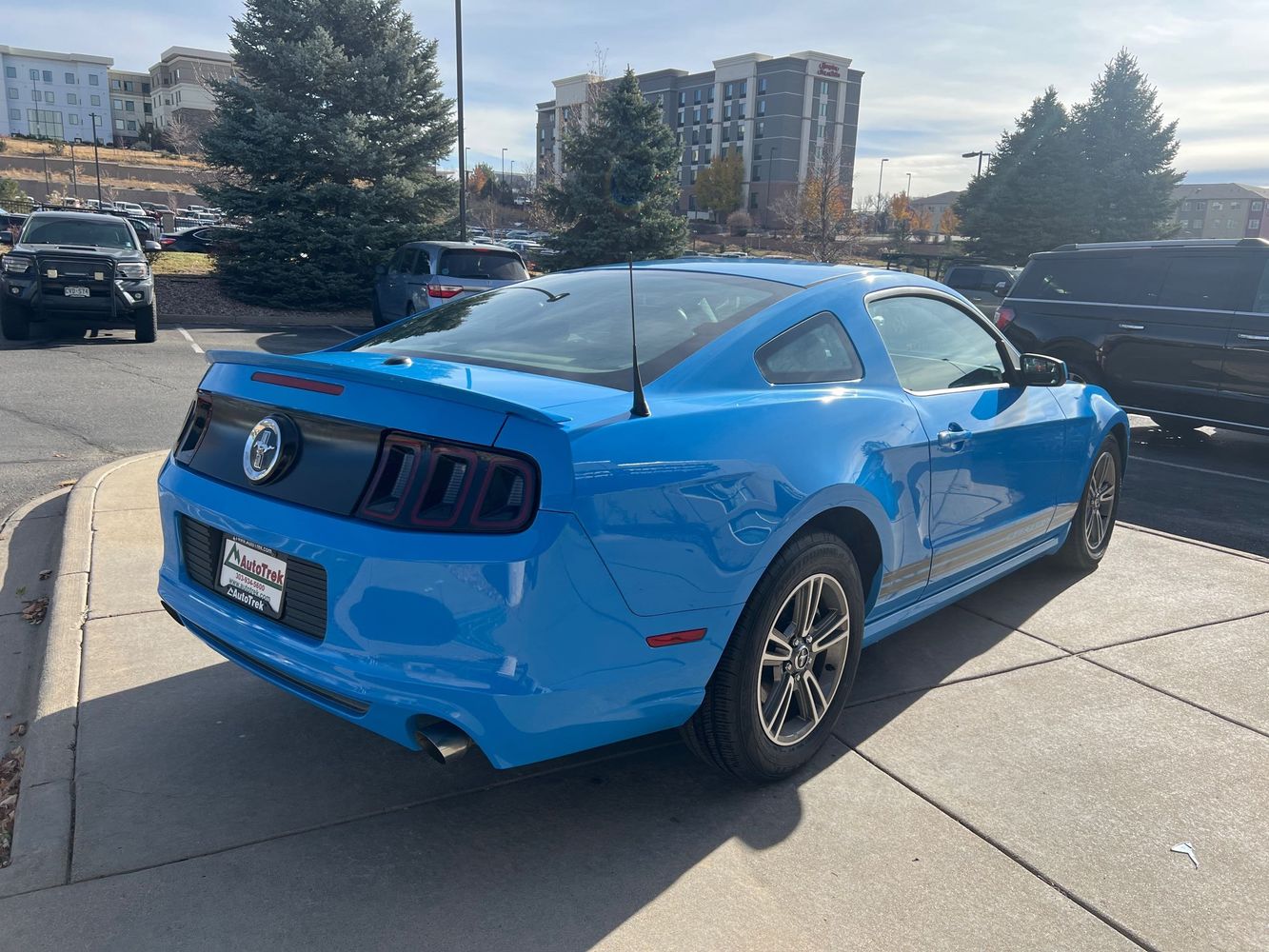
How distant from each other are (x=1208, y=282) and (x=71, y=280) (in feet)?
43.9

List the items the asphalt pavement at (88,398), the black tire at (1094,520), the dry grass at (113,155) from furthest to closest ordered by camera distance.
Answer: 1. the dry grass at (113,155)
2. the asphalt pavement at (88,398)
3. the black tire at (1094,520)

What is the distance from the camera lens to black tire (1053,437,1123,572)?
513cm

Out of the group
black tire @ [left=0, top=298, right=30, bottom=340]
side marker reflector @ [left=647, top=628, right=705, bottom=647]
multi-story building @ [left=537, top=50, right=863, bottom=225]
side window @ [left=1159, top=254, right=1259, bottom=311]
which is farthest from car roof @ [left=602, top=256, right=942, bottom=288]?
multi-story building @ [left=537, top=50, right=863, bottom=225]

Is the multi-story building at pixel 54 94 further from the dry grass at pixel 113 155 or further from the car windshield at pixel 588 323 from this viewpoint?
the car windshield at pixel 588 323

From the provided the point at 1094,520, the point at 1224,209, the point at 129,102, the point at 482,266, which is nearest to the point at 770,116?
the point at 1224,209

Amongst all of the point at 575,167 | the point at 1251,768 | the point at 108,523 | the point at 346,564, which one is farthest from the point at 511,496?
the point at 575,167

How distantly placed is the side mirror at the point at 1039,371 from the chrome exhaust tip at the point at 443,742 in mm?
3069

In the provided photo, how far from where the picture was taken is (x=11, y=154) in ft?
263

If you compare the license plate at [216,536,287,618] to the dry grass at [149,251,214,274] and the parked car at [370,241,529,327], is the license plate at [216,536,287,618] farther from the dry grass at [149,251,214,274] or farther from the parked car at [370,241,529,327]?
the dry grass at [149,251,214,274]

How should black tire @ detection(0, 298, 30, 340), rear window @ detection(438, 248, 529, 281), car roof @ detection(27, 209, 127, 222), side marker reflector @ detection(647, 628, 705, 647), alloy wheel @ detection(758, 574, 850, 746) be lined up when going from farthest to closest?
rear window @ detection(438, 248, 529, 281), car roof @ detection(27, 209, 127, 222), black tire @ detection(0, 298, 30, 340), alloy wheel @ detection(758, 574, 850, 746), side marker reflector @ detection(647, 628, 705, 647)

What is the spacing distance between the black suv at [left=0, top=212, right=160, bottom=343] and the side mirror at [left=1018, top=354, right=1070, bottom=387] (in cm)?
1276

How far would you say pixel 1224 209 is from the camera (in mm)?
115062

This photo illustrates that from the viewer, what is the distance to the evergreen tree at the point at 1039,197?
131 feet

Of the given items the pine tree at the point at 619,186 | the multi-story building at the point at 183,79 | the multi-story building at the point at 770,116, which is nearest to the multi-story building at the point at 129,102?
the multi-story building at the point at 183,79
